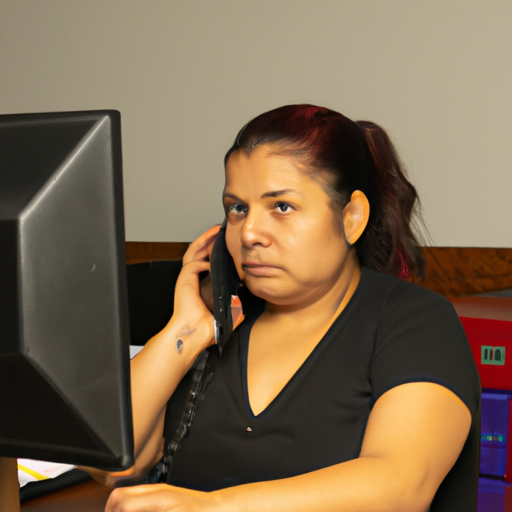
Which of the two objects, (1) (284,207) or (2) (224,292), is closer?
(1) (284,207)

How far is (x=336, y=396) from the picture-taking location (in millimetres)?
948

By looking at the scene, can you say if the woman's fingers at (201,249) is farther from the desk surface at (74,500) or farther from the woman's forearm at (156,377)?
the desk surface at (74,500)

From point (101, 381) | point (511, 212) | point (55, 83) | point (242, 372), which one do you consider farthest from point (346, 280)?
point (55, 83)

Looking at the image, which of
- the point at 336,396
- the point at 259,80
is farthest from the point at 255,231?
the point at 259,80

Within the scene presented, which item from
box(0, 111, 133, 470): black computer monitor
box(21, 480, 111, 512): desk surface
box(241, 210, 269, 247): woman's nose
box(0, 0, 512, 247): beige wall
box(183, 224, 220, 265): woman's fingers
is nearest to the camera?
box(0, 111, 133, 470): black computer monitor

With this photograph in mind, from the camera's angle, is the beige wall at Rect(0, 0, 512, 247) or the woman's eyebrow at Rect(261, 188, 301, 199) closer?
the woman's eyebrow at Rect(261, 188, 301, 199)

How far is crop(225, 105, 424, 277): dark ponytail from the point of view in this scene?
992 mm

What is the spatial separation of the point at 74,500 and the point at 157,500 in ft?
0.72

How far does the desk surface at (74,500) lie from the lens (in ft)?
2.66

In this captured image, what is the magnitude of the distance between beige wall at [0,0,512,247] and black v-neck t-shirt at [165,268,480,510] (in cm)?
132

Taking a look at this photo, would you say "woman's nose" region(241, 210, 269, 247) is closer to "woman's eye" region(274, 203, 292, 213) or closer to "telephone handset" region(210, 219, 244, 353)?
"woman's eye" region(274, 203, 292, 213)

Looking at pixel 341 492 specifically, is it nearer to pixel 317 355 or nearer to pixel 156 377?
pixel 317 355

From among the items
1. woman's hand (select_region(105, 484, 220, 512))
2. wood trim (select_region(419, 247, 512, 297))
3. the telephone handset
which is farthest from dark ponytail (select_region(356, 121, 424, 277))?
wood trim (select_region(419, 247, 512, 297))

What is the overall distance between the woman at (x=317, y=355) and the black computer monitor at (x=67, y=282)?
0.92 feet
